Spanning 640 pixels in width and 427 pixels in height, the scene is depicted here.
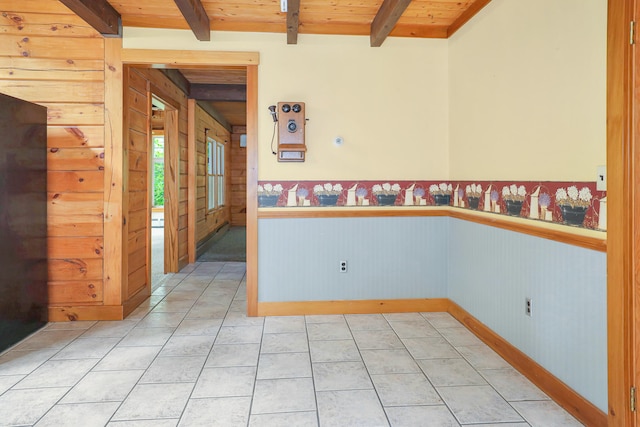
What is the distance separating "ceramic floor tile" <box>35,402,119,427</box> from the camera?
1.81 metres

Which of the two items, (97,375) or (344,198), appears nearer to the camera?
(97,375)

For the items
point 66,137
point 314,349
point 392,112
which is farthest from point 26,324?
point 392,112

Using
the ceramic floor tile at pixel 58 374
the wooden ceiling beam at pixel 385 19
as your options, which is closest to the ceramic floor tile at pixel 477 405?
the ceramic floor tile at pixel 58 374

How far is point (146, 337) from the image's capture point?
286cm

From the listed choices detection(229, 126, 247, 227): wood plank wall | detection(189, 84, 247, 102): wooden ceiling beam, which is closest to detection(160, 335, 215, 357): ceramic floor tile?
detection(189, 84, 247, 102): wooden ceiling beam

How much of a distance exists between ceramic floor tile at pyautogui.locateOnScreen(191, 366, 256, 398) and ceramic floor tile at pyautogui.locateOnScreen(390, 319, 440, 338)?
118 cm

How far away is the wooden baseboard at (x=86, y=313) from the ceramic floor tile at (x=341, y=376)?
182 centimetres

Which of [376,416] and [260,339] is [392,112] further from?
[376,416]

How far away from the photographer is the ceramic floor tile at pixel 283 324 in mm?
3023

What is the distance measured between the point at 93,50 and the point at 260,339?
103 inches

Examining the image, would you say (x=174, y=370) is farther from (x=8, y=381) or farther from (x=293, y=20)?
(x=293, y=20)

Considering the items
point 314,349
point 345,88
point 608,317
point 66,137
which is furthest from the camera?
point 345,88

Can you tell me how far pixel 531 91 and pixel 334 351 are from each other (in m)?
2.01

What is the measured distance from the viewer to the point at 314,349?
2662 mm
